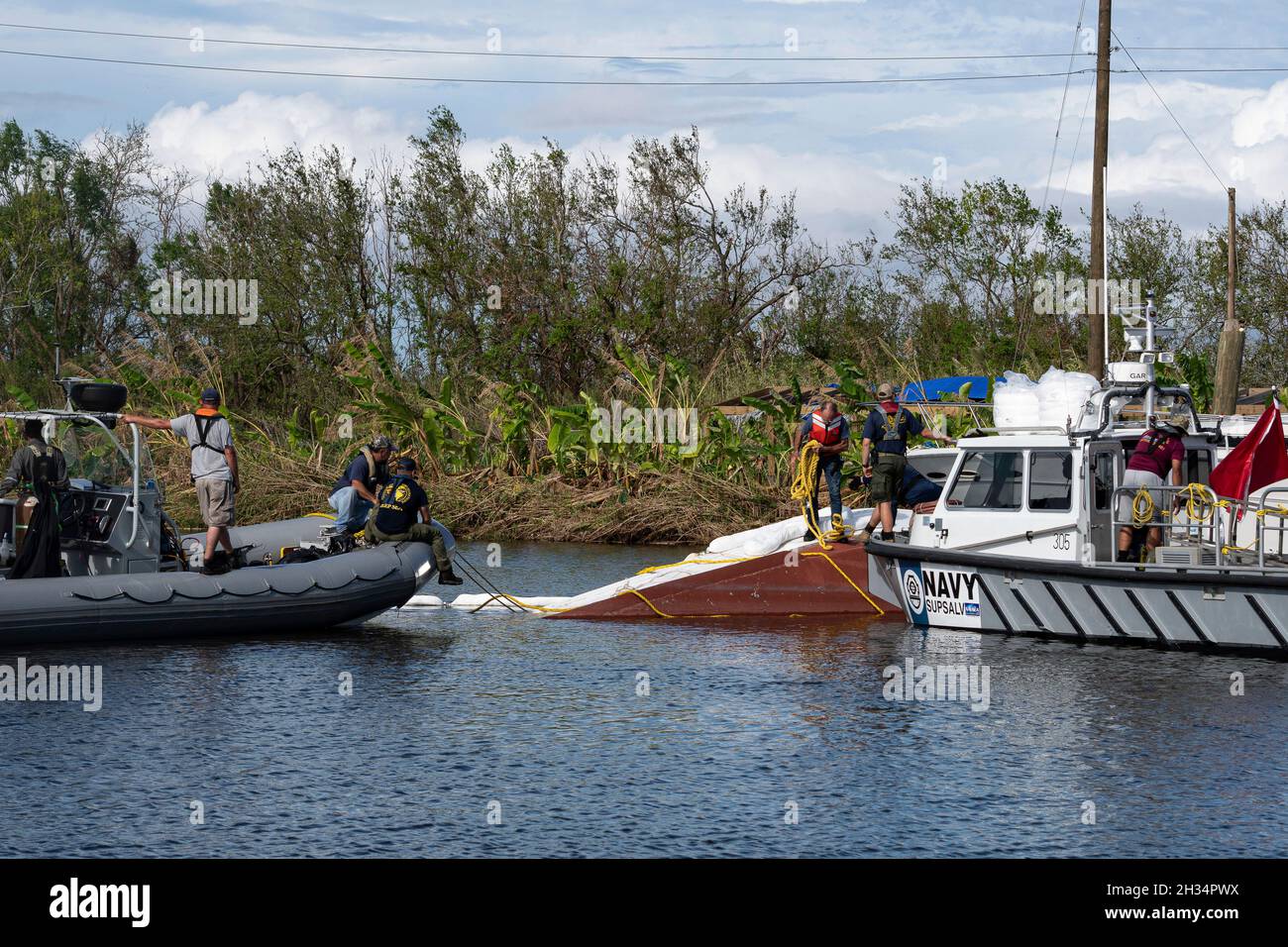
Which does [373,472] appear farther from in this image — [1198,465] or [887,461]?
[1198,465]

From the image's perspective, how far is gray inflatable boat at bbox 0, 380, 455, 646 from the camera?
13.4 meters

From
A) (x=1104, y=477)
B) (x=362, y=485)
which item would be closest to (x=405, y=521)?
(x=362, y=485)

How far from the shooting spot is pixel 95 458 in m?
14.5

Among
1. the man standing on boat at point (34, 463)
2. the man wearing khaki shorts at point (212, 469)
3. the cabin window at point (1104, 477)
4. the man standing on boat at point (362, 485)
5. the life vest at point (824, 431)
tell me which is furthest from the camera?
the life vest at point (824, 431)

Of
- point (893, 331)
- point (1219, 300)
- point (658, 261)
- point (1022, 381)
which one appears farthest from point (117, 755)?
point (1219, 300)

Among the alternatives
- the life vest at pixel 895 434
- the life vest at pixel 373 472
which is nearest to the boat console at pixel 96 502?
the life vest at pixel 373 472

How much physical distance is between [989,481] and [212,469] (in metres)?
7.60

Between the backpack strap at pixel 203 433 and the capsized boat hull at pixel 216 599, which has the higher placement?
the backpack strap at pixel 203 433

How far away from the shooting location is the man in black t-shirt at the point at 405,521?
1559 cm

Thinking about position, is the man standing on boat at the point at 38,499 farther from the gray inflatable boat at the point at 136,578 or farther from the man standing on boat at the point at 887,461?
the man standing on boat at the point at 887,461

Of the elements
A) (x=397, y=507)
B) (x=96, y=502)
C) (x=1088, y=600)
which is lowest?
(x=1088, y=600)

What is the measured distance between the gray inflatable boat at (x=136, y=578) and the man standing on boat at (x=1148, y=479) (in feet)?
22.4
